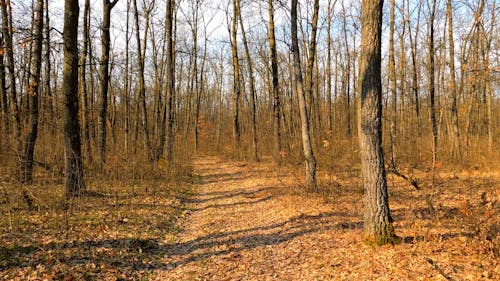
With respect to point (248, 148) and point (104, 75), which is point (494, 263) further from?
point (248, 148)

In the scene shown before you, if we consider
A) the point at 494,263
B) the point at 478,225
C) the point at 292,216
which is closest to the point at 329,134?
the point at 292,216

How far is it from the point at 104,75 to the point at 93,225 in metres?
8.16

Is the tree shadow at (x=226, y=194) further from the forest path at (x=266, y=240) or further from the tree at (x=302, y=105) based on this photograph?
the tree at (x=302, y=105)

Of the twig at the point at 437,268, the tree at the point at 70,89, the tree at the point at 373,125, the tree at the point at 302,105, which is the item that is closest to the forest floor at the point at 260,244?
the twig at the point at 437,268

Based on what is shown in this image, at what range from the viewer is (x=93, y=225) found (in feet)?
21.5

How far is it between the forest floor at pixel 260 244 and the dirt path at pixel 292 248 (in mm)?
18

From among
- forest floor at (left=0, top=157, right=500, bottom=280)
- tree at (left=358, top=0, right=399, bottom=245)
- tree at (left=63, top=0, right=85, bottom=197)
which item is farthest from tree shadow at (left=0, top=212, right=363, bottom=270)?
tree at (left=63, top=0, right=85, bottom=197)

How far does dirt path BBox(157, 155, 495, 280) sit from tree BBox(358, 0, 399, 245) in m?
0.43

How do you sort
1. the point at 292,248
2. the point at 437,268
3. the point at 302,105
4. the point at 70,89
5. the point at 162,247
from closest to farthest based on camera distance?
the point at 437,268, the point at 292,248, the point at 162,247, the point at 70,89, the point at 302,105

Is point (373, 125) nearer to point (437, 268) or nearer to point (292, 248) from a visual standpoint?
point (437, 268)

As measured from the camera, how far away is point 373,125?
206 inches

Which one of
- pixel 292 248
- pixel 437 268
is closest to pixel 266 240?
pixel 292 248

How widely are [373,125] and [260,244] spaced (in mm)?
3049

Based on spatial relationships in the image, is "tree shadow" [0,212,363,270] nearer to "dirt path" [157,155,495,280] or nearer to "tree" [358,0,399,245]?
"dirt path" [157,155,495,280]
